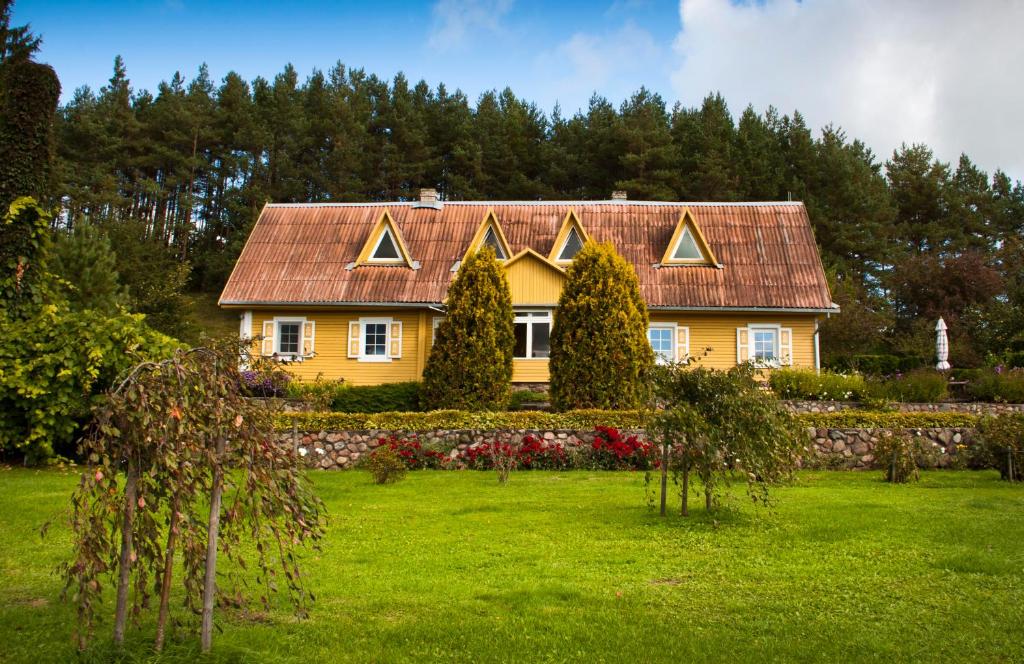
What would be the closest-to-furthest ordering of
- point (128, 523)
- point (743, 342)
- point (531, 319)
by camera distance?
point (128, 523) < point (531, 319) < point (743, 342)

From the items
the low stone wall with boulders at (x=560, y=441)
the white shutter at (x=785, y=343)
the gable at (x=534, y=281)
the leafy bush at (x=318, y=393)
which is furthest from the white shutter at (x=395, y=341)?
the white shutter at (x=785, y=343)

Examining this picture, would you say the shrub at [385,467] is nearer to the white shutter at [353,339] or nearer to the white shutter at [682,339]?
the white shutter at [353,339]

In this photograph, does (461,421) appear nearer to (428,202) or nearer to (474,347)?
(474,347)

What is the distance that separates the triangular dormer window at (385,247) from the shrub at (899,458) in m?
15.4

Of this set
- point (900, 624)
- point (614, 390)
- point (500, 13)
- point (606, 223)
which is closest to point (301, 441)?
point (614, 390)

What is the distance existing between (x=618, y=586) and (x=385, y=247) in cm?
1982

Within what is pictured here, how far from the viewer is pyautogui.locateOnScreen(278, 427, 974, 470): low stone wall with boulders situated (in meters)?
13.5

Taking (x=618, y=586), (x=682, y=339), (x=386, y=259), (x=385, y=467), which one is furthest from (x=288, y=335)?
(x=618, y=586)

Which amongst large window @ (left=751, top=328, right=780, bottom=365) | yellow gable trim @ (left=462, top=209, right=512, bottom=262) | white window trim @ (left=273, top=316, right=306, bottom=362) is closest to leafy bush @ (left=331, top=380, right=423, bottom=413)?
white window trim @ (left=273, top=316, right=306, bottom=362)

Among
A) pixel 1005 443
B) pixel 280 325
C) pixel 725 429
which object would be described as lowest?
pixel 1005 443

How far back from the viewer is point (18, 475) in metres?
11.6

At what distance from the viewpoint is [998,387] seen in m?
18.9

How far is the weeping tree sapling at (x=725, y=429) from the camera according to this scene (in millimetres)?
8297

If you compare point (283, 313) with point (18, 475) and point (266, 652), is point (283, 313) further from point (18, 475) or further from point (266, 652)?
point (266, 652)
